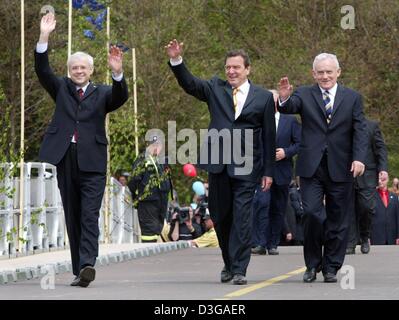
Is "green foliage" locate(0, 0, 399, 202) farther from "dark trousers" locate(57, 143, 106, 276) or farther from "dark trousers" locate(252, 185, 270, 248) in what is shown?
"dark trousers" locate(57, 143, 106, 276)

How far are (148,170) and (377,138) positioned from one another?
17.7 feet

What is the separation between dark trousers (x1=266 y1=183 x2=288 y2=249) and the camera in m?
20.1

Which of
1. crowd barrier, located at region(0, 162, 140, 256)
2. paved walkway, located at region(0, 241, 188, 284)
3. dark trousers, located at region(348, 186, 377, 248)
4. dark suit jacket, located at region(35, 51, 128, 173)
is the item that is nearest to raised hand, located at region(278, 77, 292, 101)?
dark suit jacket, located at region(35, 51, 128, 173)

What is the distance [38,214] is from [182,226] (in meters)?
7.84

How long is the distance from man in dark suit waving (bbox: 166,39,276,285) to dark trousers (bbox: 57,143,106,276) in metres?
1.02

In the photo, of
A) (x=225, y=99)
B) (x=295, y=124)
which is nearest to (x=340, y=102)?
(x=225, y=99)

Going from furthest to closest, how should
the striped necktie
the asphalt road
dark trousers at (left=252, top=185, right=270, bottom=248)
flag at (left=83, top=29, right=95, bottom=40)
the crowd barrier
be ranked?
flag at (left=83, top=29, right=95, bottom=40) < dark trousers at (left=252, top=185, right=270, bottom=248) < the crowd barrier < the striped necktie < the asphalt road

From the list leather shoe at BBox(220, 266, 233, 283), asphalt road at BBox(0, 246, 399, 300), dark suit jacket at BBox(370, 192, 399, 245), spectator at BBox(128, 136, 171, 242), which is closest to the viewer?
asphalt road at BBox(0, 246, 399, 300)

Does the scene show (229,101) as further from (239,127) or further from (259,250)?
(259,250)

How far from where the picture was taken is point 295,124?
20266 millimetres

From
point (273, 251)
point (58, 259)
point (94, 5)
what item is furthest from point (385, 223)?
point (58, 259)

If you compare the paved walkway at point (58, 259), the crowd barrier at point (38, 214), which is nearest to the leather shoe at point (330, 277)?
the paved walkway at point (58, 259)
